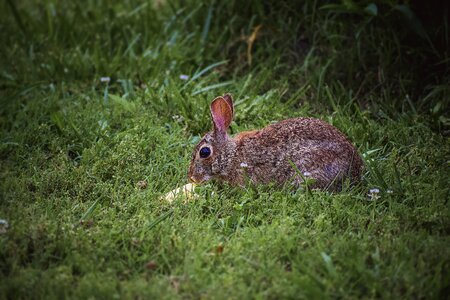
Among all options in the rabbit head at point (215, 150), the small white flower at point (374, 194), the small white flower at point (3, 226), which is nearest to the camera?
the small white flower at point (3, 226)

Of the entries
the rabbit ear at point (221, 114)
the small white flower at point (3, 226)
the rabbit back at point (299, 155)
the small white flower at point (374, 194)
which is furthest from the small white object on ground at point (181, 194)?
the small white flower at point (374, 194)

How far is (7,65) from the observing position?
6191mm

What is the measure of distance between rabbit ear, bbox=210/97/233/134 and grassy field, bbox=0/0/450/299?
0.44 m

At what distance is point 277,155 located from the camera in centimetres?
461

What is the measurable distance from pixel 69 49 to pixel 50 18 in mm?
543

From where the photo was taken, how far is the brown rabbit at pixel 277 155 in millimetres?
4434

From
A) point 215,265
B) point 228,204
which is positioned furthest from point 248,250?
point 228,204

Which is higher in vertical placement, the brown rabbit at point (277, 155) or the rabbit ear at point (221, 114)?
the rabbit ear at point (221, 114)

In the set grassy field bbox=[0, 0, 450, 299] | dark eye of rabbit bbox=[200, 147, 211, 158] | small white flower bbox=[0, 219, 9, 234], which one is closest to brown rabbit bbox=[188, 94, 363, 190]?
dark eye of rabbit bbox=[200, 147, 211, 158]

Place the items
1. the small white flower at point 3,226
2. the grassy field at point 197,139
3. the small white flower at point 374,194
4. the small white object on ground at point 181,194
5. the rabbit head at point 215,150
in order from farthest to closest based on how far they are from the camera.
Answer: the rabbit head at point 215,150
the small white object on ground at point 181,194
the small white flower at point 374,194
the small white flower at point 3,226
the grassy field at point 197,139

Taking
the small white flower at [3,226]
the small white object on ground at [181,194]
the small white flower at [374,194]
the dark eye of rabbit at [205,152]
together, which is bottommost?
the small white flower at [374,194]

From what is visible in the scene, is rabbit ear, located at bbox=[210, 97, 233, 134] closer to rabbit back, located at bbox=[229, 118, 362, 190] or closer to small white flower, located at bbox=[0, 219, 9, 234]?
rabbit back, located at bbox=[229, 118, 362, 190]

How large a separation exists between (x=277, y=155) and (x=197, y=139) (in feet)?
3.02

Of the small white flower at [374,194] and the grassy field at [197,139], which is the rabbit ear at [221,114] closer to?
the grassy field at [197,139]
